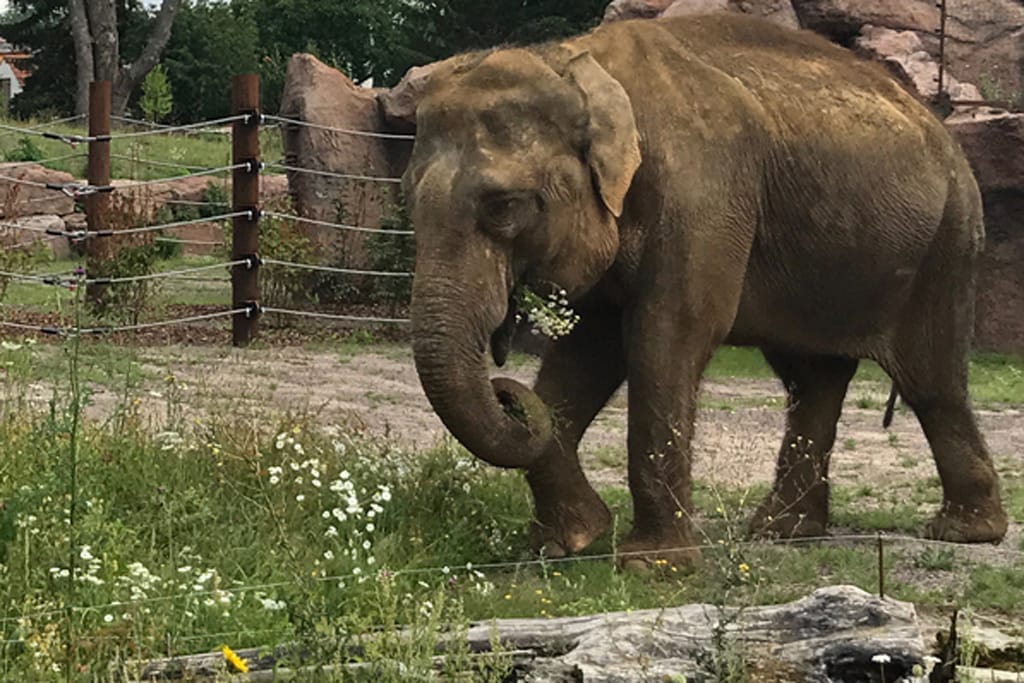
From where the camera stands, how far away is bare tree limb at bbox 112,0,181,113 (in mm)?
32562

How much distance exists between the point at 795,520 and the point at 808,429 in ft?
1.42

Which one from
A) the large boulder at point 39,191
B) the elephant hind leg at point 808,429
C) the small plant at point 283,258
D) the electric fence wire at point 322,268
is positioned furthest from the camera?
the large boulder at point 39,191

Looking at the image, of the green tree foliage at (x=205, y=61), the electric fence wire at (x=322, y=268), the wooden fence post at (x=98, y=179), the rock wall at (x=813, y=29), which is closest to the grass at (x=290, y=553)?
the electric fence wire at (x=322, y=268)

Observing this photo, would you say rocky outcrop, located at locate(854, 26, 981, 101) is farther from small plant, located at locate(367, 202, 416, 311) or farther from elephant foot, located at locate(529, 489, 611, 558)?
elephant foot, located at locate(529, 489, 611, 558)

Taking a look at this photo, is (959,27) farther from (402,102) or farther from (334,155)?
(334,155)

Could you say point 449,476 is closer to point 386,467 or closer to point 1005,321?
point 386,467

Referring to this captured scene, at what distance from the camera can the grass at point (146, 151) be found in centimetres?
2438

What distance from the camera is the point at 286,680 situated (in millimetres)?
3969

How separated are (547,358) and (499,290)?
1128 mm

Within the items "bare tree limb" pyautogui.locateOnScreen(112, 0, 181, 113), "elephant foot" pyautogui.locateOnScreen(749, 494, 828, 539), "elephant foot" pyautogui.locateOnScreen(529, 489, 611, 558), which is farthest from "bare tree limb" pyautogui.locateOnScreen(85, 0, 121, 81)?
"elephant foot" pyautogui.locateOnScreen(529, 489, 611, 558)

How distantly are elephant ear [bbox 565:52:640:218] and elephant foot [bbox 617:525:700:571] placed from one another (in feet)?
4.17

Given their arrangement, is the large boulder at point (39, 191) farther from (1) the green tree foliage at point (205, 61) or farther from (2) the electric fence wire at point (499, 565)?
(1) the green tree foliage at point (205, 61)

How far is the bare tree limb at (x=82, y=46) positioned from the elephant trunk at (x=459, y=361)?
2732cm

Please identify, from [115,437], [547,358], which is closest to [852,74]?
[547,358]
